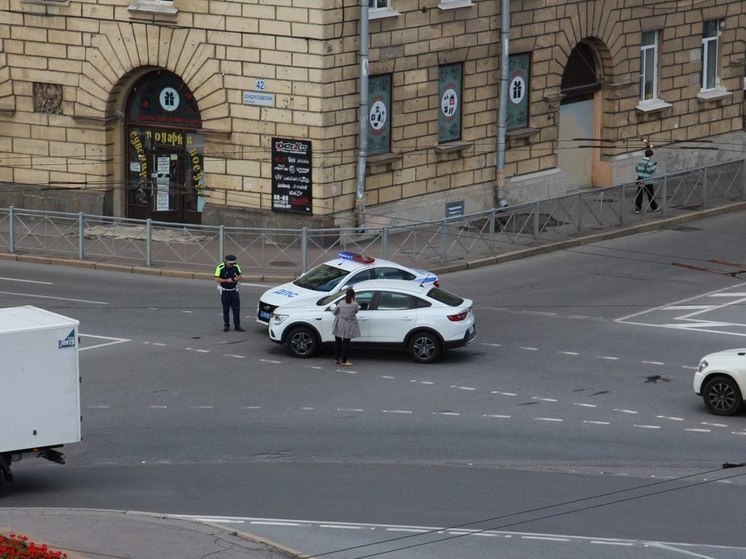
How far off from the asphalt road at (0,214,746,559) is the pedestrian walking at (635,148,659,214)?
23.7 feet

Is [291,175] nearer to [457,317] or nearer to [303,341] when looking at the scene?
[303,341]

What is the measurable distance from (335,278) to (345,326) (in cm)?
251

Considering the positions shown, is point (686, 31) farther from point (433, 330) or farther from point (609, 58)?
point (433, 330)

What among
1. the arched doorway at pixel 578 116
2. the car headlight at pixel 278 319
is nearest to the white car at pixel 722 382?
the car headlight at pixel 278 319

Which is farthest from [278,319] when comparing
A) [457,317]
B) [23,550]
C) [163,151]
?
[163,151]

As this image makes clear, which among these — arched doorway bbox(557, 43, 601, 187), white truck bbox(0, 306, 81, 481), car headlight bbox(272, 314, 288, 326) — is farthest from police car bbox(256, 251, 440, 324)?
arched doorway bbox(557, 43, 601, 187)

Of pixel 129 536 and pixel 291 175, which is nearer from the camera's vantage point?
pixel 129 536

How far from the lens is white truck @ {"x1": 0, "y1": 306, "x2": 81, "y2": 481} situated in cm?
2070

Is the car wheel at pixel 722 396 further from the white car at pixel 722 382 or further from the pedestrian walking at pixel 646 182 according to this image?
the pedestrian walking at pixel 646 182

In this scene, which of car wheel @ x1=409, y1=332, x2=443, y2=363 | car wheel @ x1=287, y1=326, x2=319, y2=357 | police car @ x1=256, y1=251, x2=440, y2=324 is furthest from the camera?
police car @ x1=256, y1=251, x2=440, y2=324

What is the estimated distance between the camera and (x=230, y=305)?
31.1 m

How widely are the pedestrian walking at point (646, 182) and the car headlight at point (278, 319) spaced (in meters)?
16.7

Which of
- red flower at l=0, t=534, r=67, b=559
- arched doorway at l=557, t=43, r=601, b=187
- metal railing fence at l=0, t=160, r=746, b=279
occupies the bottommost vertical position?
red flower at l=0, t=534, r=67, b=559

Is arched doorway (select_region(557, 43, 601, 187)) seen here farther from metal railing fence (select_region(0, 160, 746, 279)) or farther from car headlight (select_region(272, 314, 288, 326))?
car headlight (select_region(272, 314, 288, 326))
